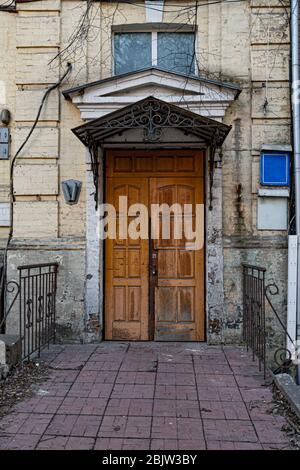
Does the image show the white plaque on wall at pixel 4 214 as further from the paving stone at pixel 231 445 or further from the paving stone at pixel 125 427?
the paving stone at pixel 231 445

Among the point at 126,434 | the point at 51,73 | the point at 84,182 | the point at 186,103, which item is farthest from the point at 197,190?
the point at 126,434

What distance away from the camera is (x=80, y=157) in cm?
592

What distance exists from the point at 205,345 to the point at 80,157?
2.89 m

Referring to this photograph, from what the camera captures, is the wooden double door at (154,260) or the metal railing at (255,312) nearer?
the metal railing at (255,312)

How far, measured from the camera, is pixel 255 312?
5039 mm

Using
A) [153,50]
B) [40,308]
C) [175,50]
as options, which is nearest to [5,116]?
[153,50]

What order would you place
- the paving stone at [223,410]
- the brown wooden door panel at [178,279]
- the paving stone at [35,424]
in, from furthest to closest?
the brown wooden door panel at [178,279], the paving stone at [223,410], the paving stone at [35,424]

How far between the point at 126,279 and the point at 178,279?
689mm

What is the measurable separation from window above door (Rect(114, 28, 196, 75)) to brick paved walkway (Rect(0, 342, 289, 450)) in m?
3.74

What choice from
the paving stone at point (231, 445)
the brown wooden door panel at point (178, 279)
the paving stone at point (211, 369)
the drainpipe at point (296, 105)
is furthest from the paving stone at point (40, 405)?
the drainpipe at point (296, 105)

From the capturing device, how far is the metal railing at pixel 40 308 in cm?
516

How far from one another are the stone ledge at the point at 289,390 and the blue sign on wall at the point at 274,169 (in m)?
2.50

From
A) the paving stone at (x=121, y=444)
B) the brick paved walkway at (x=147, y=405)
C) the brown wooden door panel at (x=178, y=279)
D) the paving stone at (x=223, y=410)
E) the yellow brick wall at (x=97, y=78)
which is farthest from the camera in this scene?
the brown wooden door panel at (x=178, y=279)
